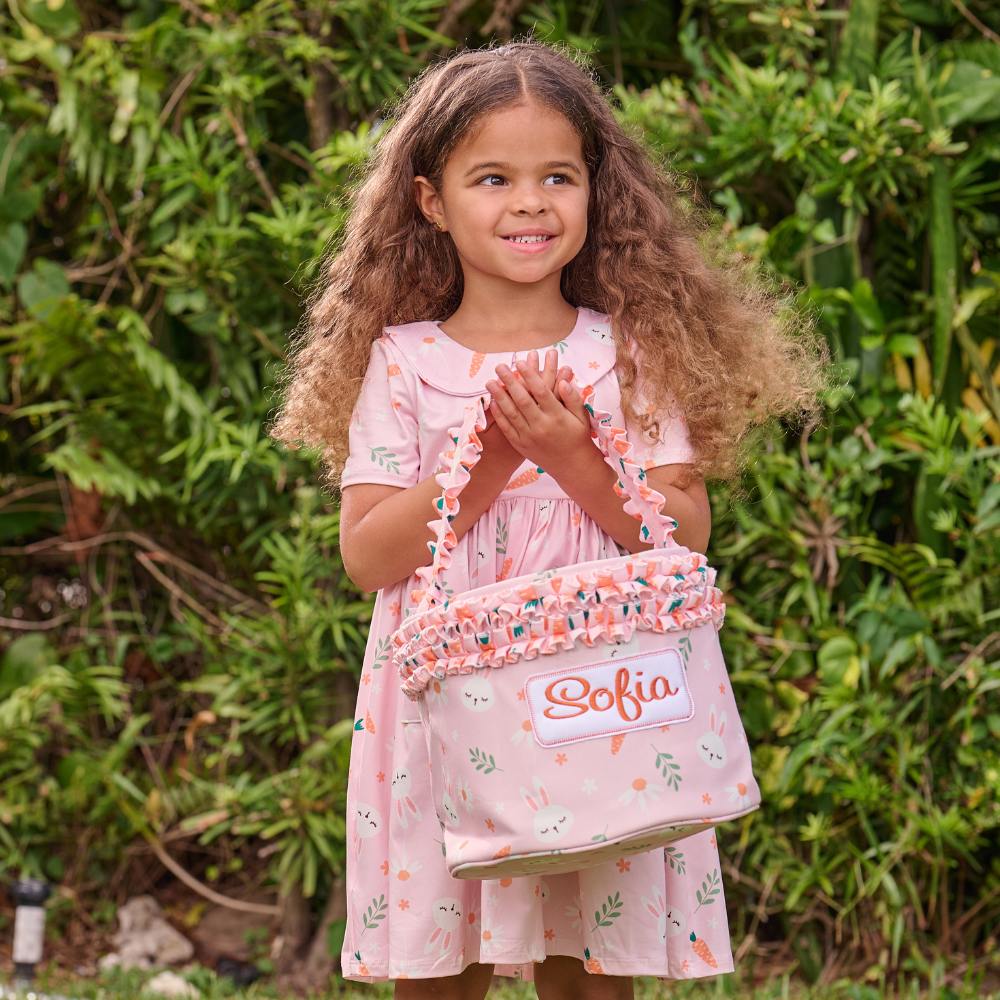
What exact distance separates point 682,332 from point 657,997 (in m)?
1.53

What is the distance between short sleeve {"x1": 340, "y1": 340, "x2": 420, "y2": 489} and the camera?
1.38m

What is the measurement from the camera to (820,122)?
2.38 metres

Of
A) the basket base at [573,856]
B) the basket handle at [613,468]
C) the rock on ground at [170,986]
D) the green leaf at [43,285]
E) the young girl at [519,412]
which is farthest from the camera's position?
the green leaf at [43,285]

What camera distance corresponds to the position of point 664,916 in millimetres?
1310

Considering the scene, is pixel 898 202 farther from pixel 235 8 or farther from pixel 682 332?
pixel 235 8

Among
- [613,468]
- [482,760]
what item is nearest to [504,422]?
[613,468]

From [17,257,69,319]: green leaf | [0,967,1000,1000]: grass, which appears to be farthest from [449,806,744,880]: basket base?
[17,257,69,319]: green leaf

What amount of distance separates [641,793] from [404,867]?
382 millimetres

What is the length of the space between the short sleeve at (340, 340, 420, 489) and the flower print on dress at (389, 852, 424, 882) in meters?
0.44

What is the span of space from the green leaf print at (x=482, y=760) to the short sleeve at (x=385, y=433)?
396 mm

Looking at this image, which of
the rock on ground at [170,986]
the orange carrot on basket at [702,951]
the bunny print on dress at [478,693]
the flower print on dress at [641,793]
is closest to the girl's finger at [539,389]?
the bunny print on dress at [478,693]

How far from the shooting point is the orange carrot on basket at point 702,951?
52.4 inches

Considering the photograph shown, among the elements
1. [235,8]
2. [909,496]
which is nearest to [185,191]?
[235,8]

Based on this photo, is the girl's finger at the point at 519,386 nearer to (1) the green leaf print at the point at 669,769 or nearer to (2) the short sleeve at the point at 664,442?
(2) the short sleeve at the point at 664,442
